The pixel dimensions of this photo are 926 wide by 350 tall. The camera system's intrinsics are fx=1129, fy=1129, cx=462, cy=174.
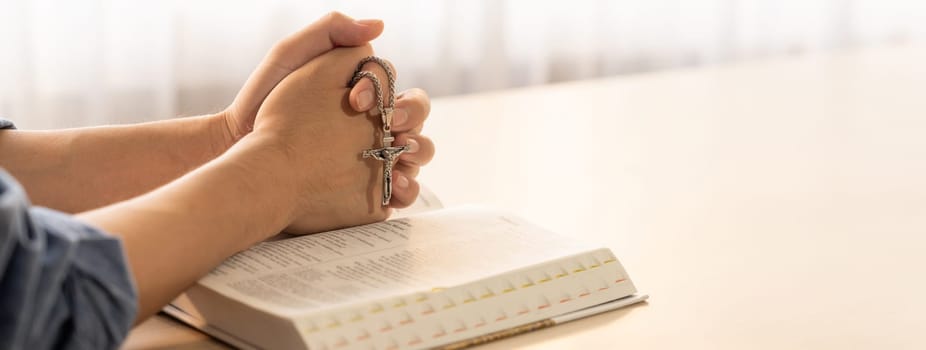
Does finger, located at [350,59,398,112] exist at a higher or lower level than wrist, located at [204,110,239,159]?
higher

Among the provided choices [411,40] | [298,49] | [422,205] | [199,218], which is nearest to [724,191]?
[422,205]

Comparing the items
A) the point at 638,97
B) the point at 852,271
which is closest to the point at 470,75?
the point at 638,97

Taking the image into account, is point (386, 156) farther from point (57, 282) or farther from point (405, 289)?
point (57, 282)

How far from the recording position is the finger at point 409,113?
0.83m

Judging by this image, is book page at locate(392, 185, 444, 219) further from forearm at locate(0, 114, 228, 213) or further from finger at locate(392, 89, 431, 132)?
forearm at locate(0, 114, 228, 213)

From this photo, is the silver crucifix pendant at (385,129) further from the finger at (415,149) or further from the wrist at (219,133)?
the wrist at (219,133)

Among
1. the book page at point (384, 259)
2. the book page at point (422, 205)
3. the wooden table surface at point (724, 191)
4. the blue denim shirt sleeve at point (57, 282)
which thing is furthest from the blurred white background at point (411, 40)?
the blue denim shirt sleeve at point (57, 282)

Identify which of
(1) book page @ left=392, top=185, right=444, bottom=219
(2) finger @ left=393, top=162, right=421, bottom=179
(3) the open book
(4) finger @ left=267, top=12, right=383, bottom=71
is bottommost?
(3) the open book

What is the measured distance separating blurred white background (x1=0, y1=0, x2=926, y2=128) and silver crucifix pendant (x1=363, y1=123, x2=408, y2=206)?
1355mm

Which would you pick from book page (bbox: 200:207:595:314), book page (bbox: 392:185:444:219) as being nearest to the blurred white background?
book page (bbox: 392:185:444:219)

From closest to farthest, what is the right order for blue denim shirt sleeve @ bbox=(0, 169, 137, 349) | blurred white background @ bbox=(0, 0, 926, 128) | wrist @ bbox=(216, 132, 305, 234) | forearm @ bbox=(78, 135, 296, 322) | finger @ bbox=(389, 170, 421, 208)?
blue denim shirt sleeve @ bbox=(0, 169, 137, 349) < forearm @ bbox=(78, 135, 296, 322) < wrist @ bbox=(216, 132, 305, 234) < finger @ bbox=(389, 170, 421, 208) < blurred white background @ bbox=(0, 0, 926, 128)

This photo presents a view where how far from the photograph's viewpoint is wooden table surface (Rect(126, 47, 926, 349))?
638 mm

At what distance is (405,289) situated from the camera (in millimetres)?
605

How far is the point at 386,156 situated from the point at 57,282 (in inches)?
13.7
